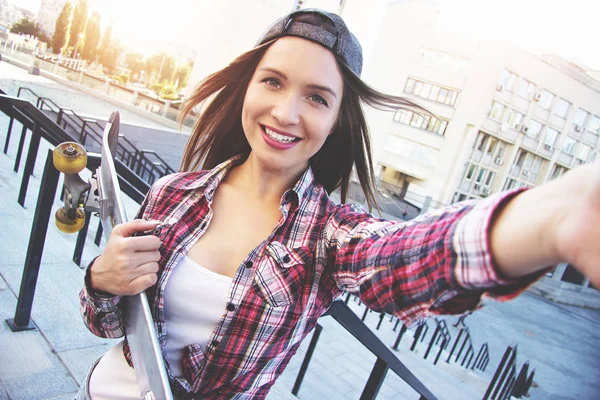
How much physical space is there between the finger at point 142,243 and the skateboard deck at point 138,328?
127mm

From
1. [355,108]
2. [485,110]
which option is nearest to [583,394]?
[355,108]

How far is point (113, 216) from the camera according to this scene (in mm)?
1212

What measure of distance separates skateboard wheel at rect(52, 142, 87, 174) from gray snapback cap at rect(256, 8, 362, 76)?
86 centimetres

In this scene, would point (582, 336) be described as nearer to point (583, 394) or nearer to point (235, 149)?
point (583, 394)

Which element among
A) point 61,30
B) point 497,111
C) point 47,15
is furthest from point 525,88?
point 47,15

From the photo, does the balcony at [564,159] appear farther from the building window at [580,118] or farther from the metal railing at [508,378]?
the metal railing at [508,378]

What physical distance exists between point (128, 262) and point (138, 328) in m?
0.19

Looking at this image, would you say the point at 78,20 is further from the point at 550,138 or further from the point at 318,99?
the point at 550,138

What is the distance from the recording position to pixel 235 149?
4.95 feet

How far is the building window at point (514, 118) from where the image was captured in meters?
28.3

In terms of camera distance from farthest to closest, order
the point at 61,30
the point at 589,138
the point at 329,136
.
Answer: the point at 61,30, the point at 589,138, the point at 329,136

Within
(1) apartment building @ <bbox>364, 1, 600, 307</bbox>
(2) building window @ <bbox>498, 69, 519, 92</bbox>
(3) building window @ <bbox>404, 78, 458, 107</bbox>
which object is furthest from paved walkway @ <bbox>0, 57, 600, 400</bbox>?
(2) building window @ <bbox>498, 69, 519, 92</bbox>

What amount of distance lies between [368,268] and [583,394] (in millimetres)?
15148

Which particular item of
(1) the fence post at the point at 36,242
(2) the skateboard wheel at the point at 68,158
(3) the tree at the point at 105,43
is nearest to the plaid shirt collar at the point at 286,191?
(2) the skateboard wheel at the point at 68,158
